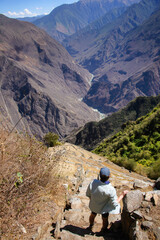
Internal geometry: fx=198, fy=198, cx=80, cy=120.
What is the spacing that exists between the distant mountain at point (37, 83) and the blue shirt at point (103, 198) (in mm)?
60587

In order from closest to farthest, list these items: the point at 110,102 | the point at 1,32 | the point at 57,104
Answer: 1. the point at 57,104
2. the point at 1,32
3. the point at 110,102

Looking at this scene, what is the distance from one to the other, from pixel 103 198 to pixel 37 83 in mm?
127750

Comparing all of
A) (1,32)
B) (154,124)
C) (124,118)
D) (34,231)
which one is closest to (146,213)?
(34,231)

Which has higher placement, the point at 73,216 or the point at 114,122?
the point at 73,216

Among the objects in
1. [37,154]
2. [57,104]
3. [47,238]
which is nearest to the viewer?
[47,238]

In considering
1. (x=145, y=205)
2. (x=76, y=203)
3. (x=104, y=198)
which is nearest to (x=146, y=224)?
(x=145, y=205)

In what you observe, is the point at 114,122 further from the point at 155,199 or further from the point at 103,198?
the point at 155,199

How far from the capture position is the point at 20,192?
359cm

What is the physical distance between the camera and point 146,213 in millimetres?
3242

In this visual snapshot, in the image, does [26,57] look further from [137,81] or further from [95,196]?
[95,196]

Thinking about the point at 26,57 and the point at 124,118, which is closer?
the point at 124,118

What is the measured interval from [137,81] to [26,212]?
181204mm

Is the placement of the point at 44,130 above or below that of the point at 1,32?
below

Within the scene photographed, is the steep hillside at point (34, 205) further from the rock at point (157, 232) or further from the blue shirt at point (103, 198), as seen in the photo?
the blue shirt at point (103, 198)
